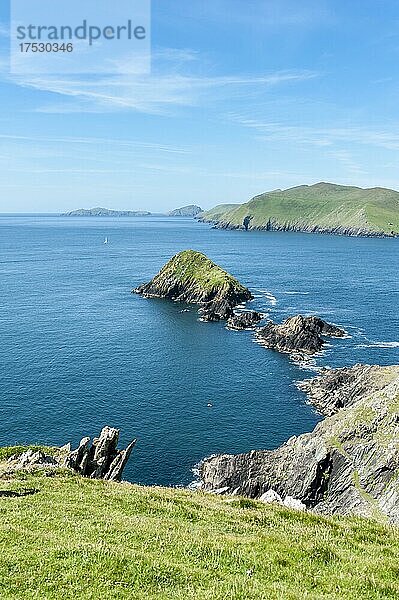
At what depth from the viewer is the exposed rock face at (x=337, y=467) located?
2048 inches

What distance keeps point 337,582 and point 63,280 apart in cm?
18727

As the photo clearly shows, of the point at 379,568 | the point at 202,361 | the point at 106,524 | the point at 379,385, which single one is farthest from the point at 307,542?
the point at 202,361

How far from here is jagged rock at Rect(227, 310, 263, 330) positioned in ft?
465

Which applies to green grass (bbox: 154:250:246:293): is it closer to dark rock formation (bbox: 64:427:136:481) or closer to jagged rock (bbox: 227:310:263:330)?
jagged rock (bbox: 227:310:263:330)

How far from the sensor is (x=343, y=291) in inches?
7411

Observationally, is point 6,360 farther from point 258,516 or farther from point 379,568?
point 379,568

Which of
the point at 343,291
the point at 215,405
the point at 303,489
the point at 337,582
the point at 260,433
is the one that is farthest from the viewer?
the point at 343,291

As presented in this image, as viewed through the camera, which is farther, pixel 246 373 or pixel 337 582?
pixel 246 373

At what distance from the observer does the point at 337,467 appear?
58.1m

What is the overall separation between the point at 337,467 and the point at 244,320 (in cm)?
8732

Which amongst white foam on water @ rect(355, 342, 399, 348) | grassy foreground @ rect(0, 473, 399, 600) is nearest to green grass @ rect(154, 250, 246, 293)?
white foam on water @ rect(355, 342, 399, 348)

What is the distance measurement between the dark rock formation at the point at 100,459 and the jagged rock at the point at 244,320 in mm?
93074

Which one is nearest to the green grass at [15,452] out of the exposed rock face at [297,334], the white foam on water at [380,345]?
the exposed rock face at [297,334]

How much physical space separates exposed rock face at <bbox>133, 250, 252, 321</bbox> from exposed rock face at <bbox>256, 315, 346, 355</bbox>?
26.6m
